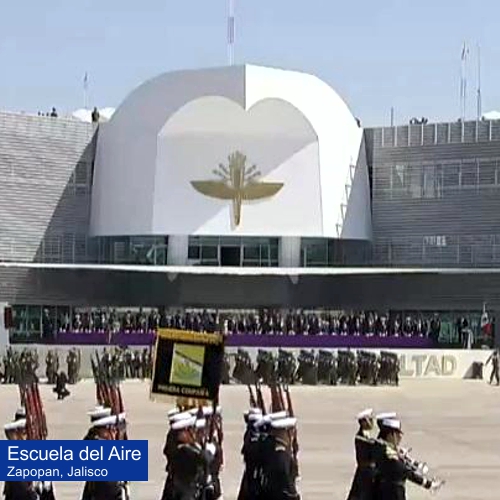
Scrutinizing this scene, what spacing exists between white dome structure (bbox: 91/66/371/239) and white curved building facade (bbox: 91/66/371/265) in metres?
0.05

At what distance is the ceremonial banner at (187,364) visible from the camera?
11.4 metres

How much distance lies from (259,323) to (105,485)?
46.5m

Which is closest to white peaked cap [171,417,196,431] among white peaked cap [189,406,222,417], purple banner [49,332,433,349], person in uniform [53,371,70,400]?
white peaked cap [189,406,222,417]

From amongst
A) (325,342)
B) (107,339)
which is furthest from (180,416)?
(325,342)

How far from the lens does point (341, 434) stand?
2664cm

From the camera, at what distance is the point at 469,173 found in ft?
222

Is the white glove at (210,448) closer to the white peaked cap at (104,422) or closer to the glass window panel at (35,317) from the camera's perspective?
the white peaked cap at (104,422)

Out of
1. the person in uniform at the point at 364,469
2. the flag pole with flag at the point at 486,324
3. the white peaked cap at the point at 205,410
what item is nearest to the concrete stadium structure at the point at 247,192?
the flag pole with flag at the point at 486,324

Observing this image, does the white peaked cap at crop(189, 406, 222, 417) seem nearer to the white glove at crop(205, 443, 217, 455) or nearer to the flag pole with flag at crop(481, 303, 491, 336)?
the white glove at crop(205, 443, 217, 455)

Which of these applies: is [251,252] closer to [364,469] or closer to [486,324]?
[486,324]

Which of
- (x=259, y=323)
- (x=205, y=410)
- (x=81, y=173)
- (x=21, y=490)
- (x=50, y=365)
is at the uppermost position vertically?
(x=81, y=173)

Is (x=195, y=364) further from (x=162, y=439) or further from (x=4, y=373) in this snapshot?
(x=4, y=373)
